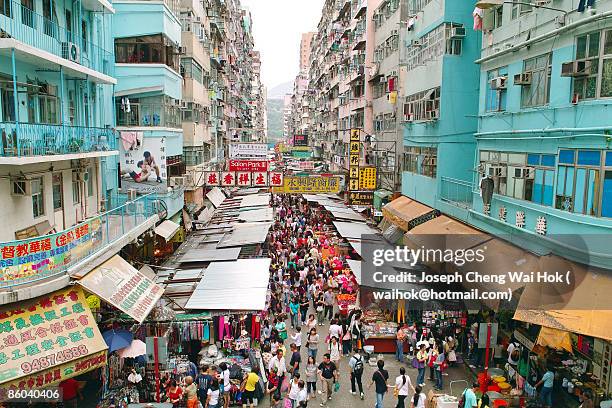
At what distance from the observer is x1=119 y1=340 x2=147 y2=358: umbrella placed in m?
12.0

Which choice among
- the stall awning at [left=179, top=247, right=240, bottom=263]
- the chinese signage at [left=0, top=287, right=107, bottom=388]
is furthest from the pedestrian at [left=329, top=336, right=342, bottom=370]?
the stall awning at [left=179, top=247, right=240, bottom=263]

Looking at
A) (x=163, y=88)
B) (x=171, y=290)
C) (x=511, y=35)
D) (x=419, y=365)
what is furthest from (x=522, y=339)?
(x=163, y=88)

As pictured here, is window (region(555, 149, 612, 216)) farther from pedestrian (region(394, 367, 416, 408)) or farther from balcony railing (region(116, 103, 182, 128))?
balcony railing (region(116, 103, 182, 128))

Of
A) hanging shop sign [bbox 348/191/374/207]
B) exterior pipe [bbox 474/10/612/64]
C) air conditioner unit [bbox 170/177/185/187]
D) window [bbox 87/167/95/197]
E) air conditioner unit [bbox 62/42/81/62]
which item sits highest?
exterior pipe [bbox 474/10/612/64]

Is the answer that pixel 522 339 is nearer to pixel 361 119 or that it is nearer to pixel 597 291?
pixel 597 291

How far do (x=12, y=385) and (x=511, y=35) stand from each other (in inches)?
562

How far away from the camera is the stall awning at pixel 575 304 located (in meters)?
9.48

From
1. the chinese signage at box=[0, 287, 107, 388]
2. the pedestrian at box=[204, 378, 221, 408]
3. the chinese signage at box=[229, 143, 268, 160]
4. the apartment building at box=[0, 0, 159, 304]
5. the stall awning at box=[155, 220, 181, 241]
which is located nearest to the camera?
the chinese signage at box=[0, 287, 107, 388]

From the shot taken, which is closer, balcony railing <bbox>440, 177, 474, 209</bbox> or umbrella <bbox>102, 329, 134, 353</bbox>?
umbrella <bbox>102, 329, 134, 353</bbox>

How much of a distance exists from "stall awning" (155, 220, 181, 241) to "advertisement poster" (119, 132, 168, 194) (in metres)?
1.39

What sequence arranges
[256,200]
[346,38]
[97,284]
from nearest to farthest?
[97,284]
[256,200]
[346,38]

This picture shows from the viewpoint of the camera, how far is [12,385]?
30.9 ft

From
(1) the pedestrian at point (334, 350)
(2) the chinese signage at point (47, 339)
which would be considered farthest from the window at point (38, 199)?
(1) the pedestrian at point (334, 350)

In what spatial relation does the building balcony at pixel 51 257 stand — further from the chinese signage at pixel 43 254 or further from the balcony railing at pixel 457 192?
the balcony railing at pixel 457 192
